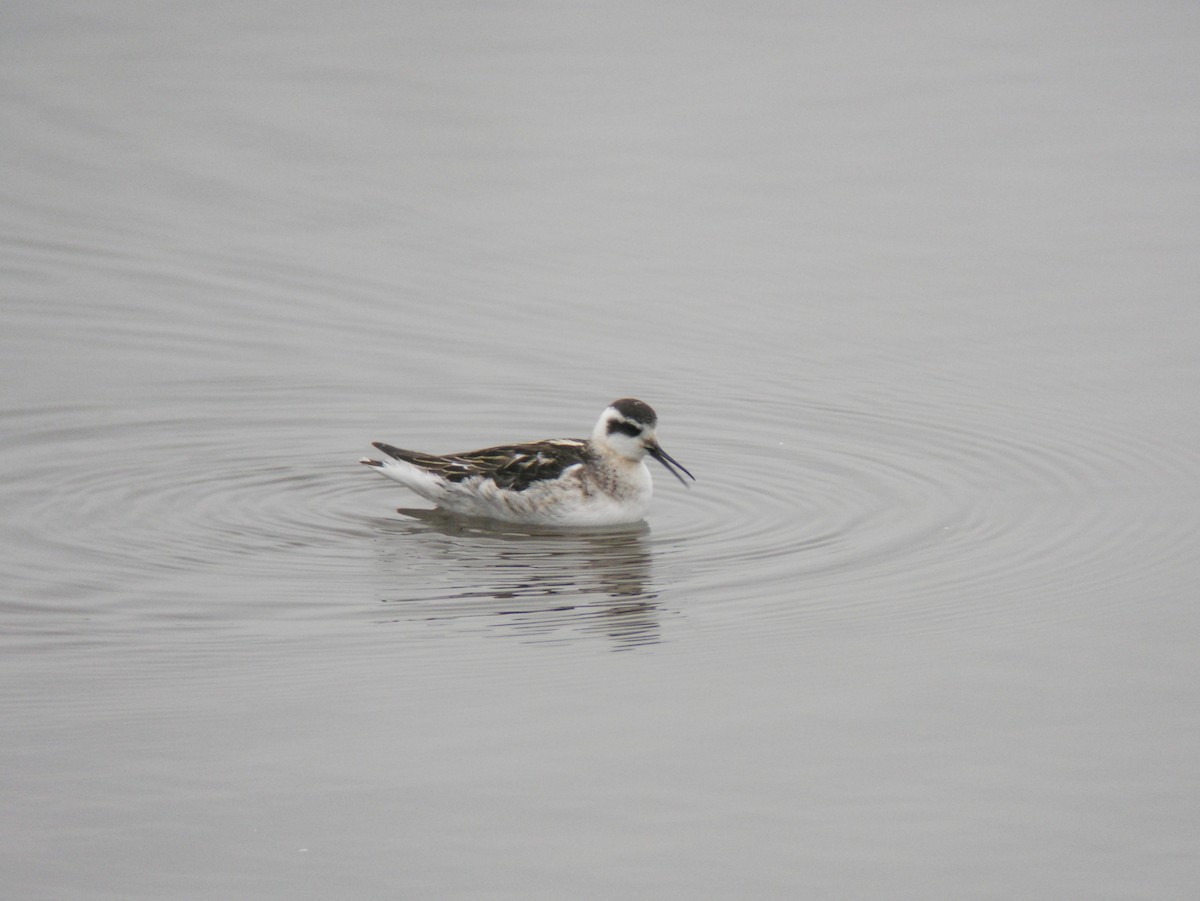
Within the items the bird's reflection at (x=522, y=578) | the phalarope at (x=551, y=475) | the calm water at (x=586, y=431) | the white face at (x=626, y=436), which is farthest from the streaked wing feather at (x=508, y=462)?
the calm water at (x=586, y=431)

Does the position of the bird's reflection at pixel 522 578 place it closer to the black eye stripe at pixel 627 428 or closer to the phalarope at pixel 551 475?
the phalarope at pixel 551 475

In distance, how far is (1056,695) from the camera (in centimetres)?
933

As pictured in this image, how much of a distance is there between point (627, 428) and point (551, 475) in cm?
74

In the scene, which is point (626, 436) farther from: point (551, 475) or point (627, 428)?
point (551, 475)

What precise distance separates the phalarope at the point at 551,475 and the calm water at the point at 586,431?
0.99 ft

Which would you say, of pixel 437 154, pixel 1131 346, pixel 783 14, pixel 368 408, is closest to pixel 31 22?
pixel 437 154

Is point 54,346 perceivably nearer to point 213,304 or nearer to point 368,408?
point 213,304

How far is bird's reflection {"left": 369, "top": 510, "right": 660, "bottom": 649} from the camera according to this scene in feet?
34.7

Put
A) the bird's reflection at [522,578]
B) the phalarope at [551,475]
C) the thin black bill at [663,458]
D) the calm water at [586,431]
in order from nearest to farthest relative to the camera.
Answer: the calm water at [586,431] → the bird's reflection at [522,578] → the phalarope at [551,475] → the thin black bill at [663,458]

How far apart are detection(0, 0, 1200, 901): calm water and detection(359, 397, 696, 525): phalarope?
301 mm

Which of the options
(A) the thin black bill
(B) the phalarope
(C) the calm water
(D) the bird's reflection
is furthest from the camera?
(A) the thin black bill

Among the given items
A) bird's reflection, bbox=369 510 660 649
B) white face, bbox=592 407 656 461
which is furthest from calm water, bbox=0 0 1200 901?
white face, bbox=592 407 656 461

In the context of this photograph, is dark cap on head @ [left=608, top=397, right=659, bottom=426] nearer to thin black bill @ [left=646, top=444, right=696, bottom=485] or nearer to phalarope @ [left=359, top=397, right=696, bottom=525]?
phalarope @ [left=359, top=397, right=696, bottom=525]

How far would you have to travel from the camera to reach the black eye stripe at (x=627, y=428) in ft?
44.9
